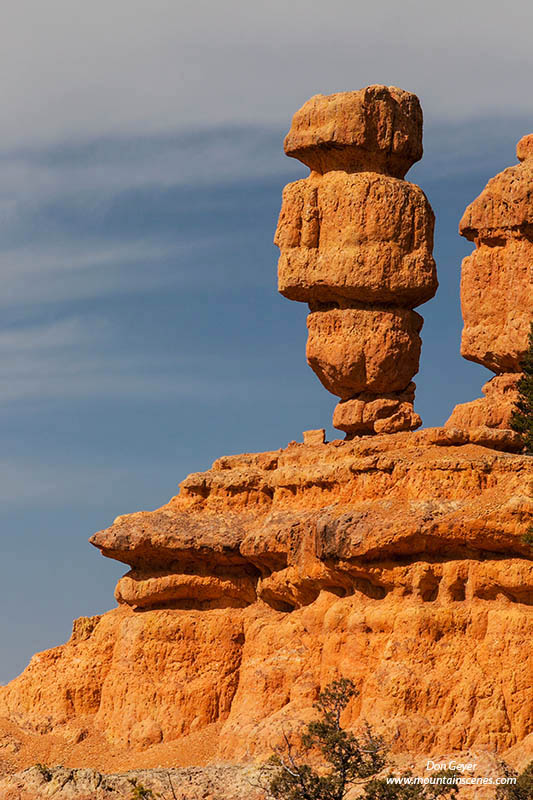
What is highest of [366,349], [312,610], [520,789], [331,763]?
[366,349]

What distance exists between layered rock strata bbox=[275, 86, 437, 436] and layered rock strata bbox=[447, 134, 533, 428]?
6.13ft

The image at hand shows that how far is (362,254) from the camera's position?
52.5 m

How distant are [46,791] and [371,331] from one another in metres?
16.9

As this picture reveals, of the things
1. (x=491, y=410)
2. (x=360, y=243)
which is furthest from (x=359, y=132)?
(x=491, y=410)

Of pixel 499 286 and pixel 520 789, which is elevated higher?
pixel 499 286

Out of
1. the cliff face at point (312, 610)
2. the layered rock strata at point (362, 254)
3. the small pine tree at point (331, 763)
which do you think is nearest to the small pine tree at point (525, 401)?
the layered rock strata at point (362, 254)

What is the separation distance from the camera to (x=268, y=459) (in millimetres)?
51094

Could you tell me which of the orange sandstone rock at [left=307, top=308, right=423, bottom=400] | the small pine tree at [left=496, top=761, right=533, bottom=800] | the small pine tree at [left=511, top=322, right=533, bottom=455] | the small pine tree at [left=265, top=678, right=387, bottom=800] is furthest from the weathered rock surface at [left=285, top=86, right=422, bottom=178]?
the small pine tree at [left=496, top=761, right=533, bottom=800]

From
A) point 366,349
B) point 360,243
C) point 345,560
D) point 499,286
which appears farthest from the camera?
point 499,286

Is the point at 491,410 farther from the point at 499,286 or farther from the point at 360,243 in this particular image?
the point at 360,243

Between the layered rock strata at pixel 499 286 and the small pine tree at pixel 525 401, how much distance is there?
1.23 ft

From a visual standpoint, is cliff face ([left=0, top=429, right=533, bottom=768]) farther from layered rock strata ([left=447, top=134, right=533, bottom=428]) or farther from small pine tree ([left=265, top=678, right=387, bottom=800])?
layered rock strata ([left=447, top=134, right=533, bottom=428])

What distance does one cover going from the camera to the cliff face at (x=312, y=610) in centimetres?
4253

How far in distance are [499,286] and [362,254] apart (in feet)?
14.4
